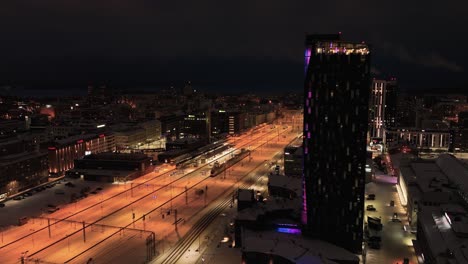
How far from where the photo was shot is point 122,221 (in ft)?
136

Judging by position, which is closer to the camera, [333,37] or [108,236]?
[333,37]

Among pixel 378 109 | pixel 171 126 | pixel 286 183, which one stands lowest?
pixel 286 183

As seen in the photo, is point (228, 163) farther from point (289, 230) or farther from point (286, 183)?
point (289, 230)

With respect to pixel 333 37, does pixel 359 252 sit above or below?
below

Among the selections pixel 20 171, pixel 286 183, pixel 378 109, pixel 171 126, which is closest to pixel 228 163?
pixel 286 183

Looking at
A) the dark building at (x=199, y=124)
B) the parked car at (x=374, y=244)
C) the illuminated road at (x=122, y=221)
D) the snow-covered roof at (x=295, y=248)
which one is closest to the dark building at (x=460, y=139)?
the illuminated road at (x=122, y=221)

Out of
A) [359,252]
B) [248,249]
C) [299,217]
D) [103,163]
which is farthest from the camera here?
[103,163]

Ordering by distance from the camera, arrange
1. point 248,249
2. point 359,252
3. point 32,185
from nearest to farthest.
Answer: point 248,249, point 359,252, point 32,185

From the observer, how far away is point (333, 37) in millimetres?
33156

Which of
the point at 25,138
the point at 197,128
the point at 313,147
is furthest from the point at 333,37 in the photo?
the point at 197,128

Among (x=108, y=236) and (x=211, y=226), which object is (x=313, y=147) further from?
(x=108, y=236)

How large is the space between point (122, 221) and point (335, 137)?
836 inches

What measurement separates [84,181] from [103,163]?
458 centimetres

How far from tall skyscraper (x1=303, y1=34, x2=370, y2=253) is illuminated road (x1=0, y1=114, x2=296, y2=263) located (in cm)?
1238
